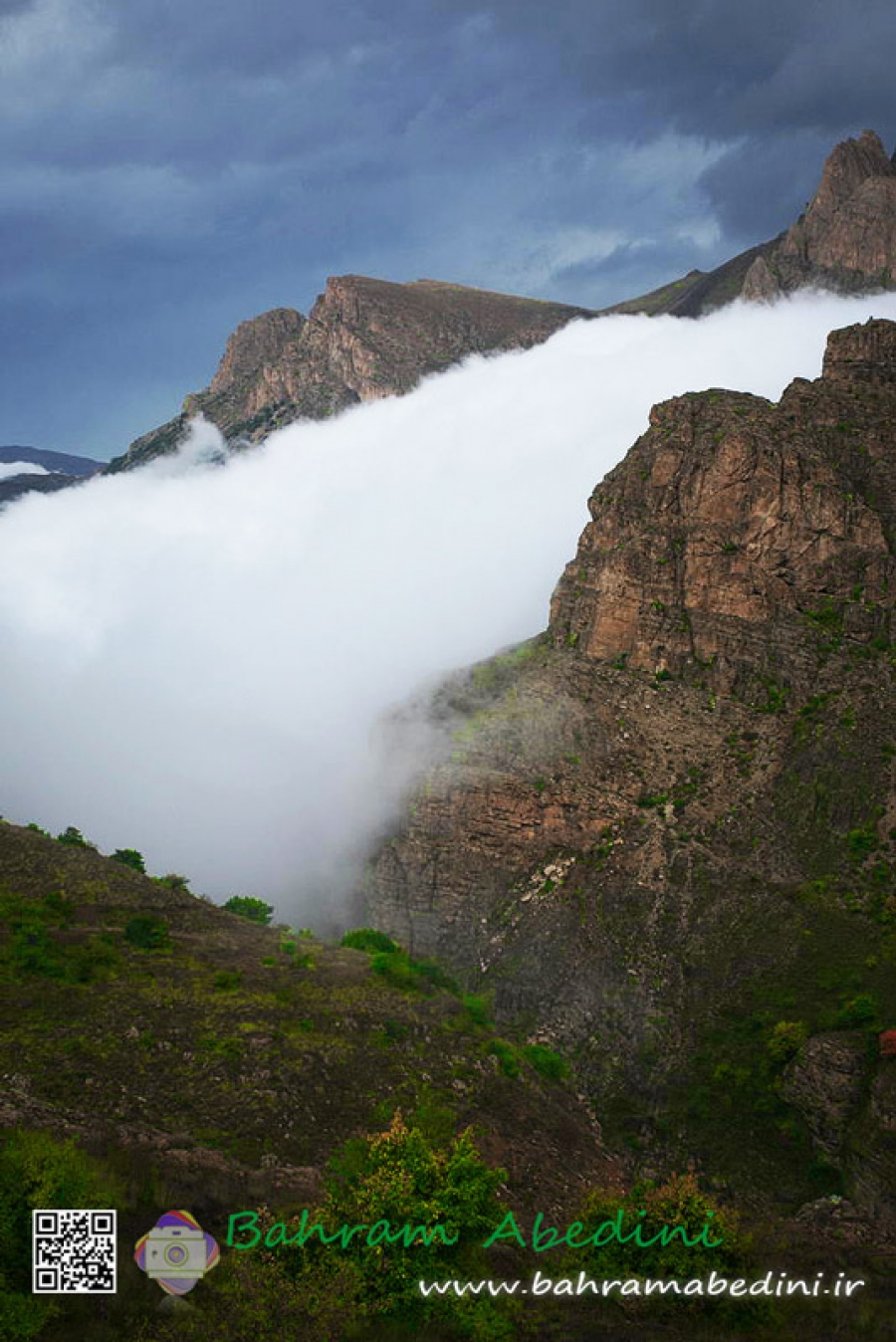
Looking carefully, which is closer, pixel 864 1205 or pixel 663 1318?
pixel 663 1318

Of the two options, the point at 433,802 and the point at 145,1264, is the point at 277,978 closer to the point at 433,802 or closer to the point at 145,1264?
the point at 145,1264

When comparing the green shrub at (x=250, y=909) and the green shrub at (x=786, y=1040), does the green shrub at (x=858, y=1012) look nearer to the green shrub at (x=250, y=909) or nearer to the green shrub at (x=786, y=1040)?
the green shrub at (x=786, y=1040)

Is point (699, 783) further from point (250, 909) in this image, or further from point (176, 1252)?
point (176, 1252)

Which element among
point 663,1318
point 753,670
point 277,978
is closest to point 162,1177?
point 663,1318

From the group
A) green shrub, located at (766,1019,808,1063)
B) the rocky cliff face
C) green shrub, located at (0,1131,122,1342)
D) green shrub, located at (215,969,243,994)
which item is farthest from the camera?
the rocky cliff face

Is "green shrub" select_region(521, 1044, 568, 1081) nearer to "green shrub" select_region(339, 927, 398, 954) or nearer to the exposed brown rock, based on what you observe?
the exposed brown rock

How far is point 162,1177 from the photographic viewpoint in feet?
141

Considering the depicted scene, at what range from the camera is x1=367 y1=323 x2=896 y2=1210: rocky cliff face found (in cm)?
7919

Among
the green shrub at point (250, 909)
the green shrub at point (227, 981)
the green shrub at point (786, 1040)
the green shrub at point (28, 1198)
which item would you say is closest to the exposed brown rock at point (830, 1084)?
the green shrub at point (786, 1040)

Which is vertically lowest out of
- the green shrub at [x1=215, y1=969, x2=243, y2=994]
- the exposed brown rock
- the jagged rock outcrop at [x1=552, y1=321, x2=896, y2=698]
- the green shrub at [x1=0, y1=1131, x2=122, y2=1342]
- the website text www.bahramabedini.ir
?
the exposed brown rock

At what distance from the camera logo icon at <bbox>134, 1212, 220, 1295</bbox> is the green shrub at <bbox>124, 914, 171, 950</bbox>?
32132 mm

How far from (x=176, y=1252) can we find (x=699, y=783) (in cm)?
7122

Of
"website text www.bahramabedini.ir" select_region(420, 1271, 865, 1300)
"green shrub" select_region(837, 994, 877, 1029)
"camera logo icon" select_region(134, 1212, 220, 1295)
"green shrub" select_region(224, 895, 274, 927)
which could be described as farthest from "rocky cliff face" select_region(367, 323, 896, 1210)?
"camera logo icon" select_region(134, 1212, 220, 1295)

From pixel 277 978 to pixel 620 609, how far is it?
59504 mm
